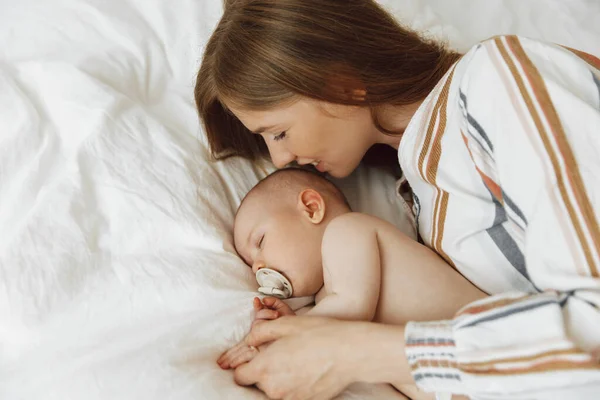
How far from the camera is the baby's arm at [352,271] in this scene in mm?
995

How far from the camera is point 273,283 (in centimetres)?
111

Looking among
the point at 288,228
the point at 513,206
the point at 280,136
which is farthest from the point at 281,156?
the point at 513,206

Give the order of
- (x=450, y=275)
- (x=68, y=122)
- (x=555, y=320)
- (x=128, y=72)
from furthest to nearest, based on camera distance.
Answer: (x=128, y=72), (x=68, y=122), (x=450, y=275), (x=555, y=320)

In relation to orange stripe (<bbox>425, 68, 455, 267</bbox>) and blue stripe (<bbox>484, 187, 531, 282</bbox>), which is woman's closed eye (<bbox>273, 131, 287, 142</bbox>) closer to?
orange stripe (<bbox>425, 68, 455, 267</bbox>)

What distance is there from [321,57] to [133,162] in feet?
1.42

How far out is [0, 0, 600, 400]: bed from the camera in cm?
92

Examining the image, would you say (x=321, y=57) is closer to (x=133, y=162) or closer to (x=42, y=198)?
(x=133, y=162)

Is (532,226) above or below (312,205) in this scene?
above

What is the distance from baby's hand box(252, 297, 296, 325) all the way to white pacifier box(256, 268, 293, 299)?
19 millimetres

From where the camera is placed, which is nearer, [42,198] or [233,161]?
[42,198]

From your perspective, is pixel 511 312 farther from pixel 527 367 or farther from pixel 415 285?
pixel 415 285

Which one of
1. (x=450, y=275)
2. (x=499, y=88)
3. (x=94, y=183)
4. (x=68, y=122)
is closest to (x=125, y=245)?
(x=94, y=183)

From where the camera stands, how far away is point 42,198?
1106 millimetres

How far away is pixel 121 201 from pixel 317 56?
18.1 inches
